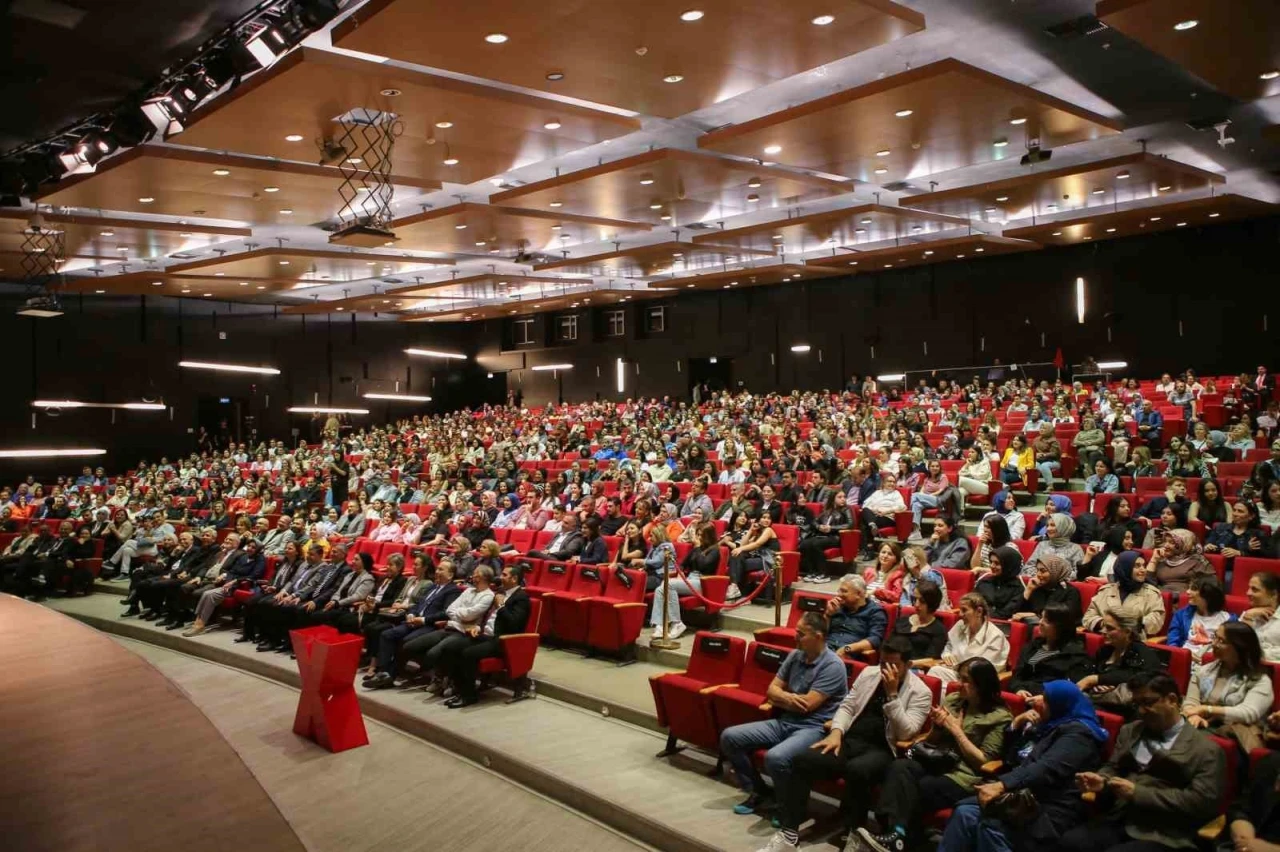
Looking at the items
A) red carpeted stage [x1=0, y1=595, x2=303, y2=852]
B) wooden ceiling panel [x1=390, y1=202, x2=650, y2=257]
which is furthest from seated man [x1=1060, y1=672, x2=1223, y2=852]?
wooden ceiling panel [x1=390, y1=202, x2=650, y2=257]

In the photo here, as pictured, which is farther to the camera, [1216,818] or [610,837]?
[610,837]

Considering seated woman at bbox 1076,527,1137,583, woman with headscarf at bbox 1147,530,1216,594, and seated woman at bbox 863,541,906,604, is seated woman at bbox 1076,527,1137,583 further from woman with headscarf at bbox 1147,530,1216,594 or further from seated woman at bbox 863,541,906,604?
seated woman at bbox 863,541,906,604

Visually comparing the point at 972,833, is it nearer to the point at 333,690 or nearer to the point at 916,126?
the point at 333,690

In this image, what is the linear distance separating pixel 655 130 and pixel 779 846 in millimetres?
8506

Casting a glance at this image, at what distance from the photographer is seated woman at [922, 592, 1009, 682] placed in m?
Result: 4.66

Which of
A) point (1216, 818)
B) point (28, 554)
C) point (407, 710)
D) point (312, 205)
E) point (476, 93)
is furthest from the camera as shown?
point (28, 554)

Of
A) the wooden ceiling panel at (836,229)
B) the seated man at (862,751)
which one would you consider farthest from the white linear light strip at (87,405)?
the seated man at (862,751)

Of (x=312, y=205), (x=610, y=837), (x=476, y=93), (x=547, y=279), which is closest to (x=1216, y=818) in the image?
(x=610, y=837)

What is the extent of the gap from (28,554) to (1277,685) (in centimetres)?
1376

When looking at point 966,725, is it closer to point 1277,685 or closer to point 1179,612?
point 1277,685

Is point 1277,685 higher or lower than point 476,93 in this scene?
lower

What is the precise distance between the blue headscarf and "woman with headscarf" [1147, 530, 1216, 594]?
2.10 m

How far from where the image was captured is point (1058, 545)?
6.30 meters

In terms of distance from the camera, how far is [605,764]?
527 cm
